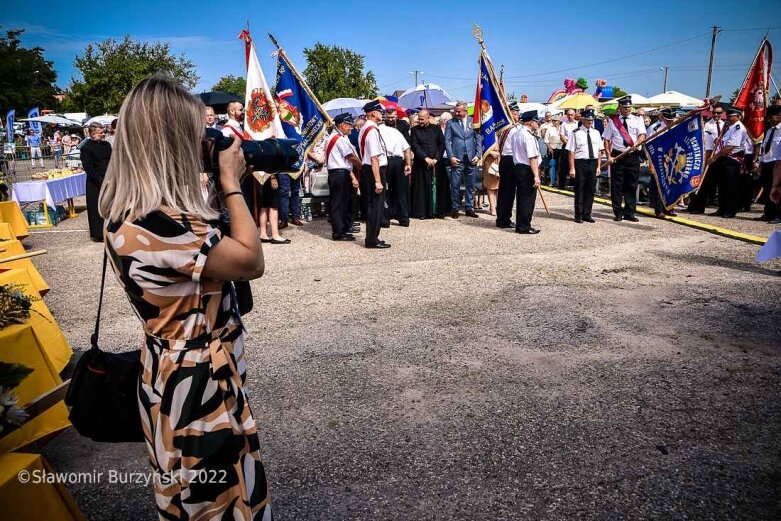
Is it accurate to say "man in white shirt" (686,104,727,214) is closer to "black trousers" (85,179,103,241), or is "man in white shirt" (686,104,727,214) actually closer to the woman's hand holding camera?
"black trousers" (85,179,103,241)

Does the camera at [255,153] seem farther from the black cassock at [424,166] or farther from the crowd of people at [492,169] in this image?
the black cassock at [424,166]

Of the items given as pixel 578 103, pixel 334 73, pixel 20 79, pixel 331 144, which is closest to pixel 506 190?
pixel 331 144

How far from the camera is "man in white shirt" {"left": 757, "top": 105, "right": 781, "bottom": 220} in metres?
9.69

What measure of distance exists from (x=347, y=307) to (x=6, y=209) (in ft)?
21.2

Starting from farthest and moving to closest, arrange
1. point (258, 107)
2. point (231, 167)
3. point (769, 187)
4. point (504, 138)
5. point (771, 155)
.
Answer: point (769, 187) < point (771, 155) < point (504, 138) < point (258, 107) < point (231, 167)

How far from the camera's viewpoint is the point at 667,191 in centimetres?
1045

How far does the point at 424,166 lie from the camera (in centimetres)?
1073

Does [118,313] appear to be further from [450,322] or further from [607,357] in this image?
[607,357]

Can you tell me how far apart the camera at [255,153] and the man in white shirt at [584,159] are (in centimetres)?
890

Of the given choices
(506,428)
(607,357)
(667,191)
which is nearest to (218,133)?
(506,428)

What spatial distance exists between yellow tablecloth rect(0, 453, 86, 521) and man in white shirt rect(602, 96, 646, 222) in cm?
1004

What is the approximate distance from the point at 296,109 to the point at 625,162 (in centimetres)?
634

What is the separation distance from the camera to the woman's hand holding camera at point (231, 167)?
1699 mm

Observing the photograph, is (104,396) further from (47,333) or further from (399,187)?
(399,187)
